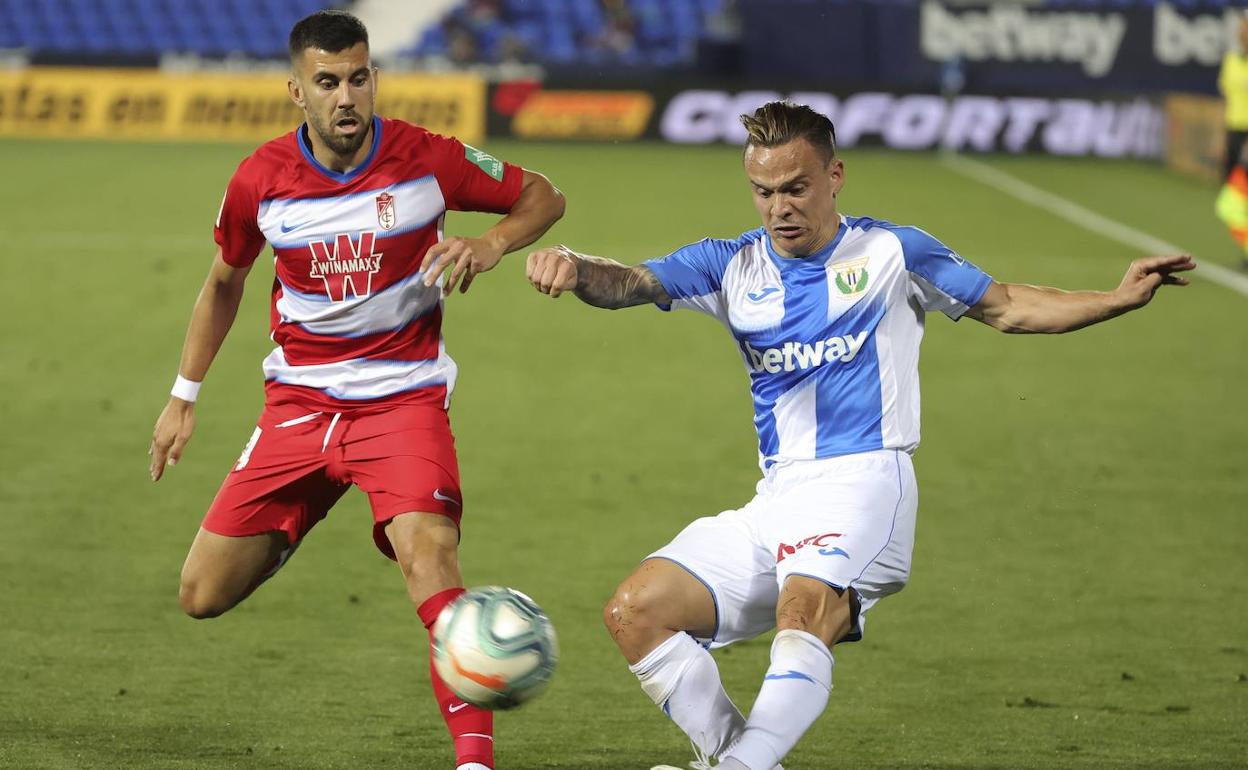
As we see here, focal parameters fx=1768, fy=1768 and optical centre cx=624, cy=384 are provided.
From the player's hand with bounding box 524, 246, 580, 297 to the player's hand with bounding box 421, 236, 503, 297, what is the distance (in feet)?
0.73

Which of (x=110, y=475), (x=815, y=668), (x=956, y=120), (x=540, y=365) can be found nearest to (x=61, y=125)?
(x=956, y=120)

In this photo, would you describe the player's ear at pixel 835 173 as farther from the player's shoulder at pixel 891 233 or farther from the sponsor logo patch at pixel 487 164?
the sponsor logo patch at pixel 487 164

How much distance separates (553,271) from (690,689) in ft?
3.76

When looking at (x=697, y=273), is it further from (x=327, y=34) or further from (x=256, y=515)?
(x=256, y=515)

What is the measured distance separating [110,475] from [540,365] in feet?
12.1

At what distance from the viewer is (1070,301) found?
4.78 m

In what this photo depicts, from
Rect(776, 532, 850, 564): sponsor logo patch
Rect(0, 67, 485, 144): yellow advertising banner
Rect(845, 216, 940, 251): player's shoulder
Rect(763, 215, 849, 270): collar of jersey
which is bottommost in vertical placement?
Rect(0, 67, 485, 144): yellow advertising banner

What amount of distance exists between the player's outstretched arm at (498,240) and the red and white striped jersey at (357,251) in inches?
7.1

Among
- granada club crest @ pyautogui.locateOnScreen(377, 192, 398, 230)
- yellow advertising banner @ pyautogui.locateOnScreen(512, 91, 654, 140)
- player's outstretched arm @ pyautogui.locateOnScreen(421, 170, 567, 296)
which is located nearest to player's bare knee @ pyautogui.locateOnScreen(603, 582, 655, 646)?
player's outstretched arm @ pyautogui.locateOnScreen(421, 170, 567, 296)

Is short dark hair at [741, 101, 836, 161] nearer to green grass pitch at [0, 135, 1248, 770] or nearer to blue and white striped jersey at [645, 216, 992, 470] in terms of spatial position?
blue and white striped jersey at [645, 216, 992, 470]

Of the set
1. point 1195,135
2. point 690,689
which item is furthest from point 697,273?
point 1195,135

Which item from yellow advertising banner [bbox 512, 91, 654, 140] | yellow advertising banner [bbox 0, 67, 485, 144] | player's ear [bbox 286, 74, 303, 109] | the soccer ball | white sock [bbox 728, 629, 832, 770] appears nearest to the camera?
white sock [bbox 728, 629, 832, 770]

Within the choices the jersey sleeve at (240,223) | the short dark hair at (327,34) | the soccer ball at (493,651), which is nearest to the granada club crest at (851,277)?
the soccer ball at (493,651)

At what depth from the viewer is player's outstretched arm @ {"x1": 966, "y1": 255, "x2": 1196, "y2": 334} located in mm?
4719
